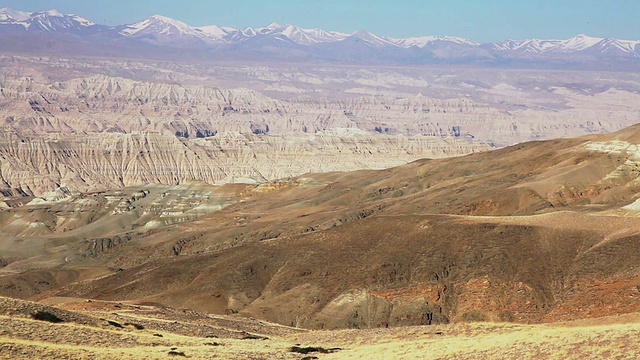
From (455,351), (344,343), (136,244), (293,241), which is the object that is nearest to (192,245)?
(136,244)

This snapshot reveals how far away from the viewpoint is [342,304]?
3504 inches

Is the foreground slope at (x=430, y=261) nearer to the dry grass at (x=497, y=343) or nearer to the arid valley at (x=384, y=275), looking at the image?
the arid valley at (x=384, y=275)

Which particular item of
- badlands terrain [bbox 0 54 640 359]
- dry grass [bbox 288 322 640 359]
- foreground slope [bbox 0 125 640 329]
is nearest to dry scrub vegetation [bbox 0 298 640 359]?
dry grass [bbox 288 322 640 359]

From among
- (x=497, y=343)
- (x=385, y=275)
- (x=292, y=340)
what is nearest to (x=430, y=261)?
(x=385, y=275)

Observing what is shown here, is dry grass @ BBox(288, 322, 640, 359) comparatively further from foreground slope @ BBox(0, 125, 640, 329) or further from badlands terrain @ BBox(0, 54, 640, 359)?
foreground slope @ BBox(0, 125, 640, 329)

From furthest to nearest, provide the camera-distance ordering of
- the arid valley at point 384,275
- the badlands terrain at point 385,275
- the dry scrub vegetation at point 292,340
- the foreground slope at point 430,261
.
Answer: the foreground slope at point 430,261 < the badlands terrain at point 385,275 < the arid valley at point 384,275 < the dry scrub vegetation at point 292,340

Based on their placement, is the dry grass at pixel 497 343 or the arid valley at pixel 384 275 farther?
the arid valley at pixel 384 275

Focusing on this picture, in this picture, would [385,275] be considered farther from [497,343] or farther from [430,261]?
[497,343]

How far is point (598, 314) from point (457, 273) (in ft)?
63.2

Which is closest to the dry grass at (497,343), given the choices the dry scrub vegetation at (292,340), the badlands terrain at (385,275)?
the dry scrub vegetation at (292,340)

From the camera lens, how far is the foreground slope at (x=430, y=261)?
8350 cm

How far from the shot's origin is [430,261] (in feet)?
304

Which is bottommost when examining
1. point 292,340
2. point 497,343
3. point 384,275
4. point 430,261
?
point 384,275

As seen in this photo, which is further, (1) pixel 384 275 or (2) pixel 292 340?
(1) pixel 384 275
